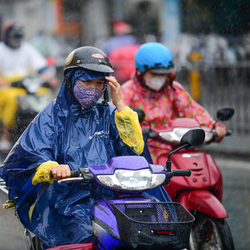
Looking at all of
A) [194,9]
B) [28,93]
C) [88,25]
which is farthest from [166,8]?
[28,93]

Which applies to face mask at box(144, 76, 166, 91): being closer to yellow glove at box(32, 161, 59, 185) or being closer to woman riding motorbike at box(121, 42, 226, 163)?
woman riding motorbike at box(121, 42, 226, 163)

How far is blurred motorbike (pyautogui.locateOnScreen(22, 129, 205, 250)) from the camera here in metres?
2.97

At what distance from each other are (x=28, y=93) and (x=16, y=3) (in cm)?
3076

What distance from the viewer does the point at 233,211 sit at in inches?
270

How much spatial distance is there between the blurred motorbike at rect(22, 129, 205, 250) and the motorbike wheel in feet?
4.43

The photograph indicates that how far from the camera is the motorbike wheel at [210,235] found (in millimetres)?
4484

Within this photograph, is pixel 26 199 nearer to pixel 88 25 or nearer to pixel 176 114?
pixel 176 114

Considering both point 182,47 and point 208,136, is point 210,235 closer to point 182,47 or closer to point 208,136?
point 208,136

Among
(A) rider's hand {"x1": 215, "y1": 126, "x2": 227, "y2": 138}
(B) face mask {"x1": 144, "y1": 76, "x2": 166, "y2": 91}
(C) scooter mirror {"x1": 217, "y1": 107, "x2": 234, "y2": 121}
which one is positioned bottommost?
(A) rider's hand {"x1": 215, "y1": 126, "x2": 227, "y2": 138}

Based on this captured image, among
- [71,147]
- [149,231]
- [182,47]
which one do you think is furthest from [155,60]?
[182,47]

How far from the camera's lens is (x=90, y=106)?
3.96m

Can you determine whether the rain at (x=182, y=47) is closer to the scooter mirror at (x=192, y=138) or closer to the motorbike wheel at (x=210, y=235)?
the motorbike wheel at (x=210, y=235)

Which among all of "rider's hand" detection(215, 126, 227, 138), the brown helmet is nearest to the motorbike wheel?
"rider's hand" detection(215, 126, 227, 138)

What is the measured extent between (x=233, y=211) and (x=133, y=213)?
3977 mm
